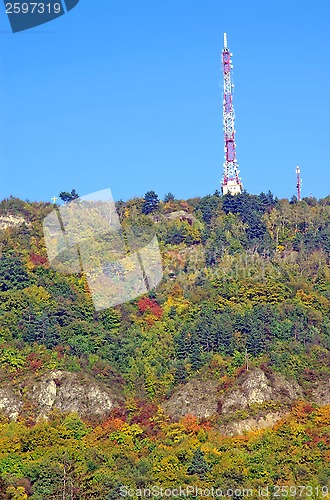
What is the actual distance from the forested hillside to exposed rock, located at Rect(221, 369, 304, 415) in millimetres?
162

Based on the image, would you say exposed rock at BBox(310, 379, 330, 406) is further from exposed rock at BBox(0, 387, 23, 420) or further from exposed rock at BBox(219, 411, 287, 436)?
exposed rock at BBox(0, 387, 23, 420)

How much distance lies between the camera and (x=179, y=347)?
38.3 meters

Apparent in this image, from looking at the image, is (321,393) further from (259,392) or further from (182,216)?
(182,216)

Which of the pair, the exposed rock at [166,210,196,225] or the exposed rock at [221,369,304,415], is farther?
the exposed rock at [166,210,196,225]

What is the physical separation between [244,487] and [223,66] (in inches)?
826

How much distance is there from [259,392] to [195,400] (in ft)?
6.43

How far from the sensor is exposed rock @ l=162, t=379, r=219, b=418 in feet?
115

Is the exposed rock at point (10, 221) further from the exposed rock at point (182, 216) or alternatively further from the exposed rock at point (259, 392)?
the exposed rock at point (259, 392)

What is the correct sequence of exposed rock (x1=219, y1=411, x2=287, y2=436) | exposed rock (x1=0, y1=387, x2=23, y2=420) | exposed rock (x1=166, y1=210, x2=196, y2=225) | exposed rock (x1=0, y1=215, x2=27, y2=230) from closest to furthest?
exposed rock (x1=219, y1=411, x2=287, y2=436) < exposed rock (x1=0, y1=387, x2=23, y2=420) < exposed rock (x1=0, y1=215, x2=27, y2=230) < exposed rock (x1=166, y1=210, x2=196, y2=225)

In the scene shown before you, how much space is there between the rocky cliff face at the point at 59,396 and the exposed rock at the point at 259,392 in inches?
140

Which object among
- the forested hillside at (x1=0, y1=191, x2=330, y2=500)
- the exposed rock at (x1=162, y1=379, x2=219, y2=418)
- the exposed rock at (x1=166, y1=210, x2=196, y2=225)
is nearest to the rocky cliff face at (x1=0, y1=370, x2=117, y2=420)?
the forested hillside at (x1=0, y1=191, x2=330, y2=500)

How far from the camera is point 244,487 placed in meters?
28.5

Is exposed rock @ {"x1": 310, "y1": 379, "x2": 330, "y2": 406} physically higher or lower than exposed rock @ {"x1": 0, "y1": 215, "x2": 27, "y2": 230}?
lower

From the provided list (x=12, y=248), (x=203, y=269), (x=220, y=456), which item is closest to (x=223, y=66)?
(x=203, y=269)
